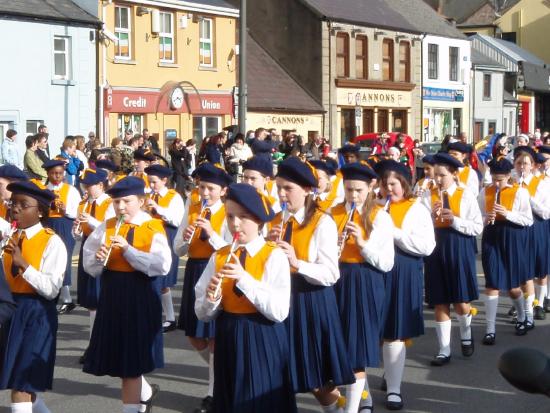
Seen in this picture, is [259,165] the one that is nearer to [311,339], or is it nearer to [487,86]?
[311,339]

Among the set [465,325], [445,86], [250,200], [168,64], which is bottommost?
[465,325]

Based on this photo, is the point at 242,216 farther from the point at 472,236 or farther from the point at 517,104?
the point at 517,104

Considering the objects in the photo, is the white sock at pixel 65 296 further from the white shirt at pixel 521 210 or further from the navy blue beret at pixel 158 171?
the white shirt at pixel 521 210

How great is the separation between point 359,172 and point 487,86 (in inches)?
1953

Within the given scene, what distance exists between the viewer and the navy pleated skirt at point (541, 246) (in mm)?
11047

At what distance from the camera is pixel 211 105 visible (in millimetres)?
35719

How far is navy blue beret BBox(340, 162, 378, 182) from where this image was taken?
7254mm

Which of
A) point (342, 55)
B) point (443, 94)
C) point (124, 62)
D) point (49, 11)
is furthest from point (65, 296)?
point (443, 94)

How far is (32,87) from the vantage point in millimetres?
28578

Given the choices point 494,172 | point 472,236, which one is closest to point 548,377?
point 472,236

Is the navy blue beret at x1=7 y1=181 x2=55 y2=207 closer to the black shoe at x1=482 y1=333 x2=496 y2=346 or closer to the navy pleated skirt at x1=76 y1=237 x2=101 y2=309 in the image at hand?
the navy pleated skirt at x1=76 y1=237 x2=101 y2=309

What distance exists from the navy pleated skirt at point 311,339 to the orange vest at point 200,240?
1881mm

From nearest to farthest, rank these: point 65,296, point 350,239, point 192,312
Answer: point 350,239, point 192,312, point 65,296

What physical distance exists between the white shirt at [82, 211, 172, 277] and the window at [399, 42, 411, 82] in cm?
4225
